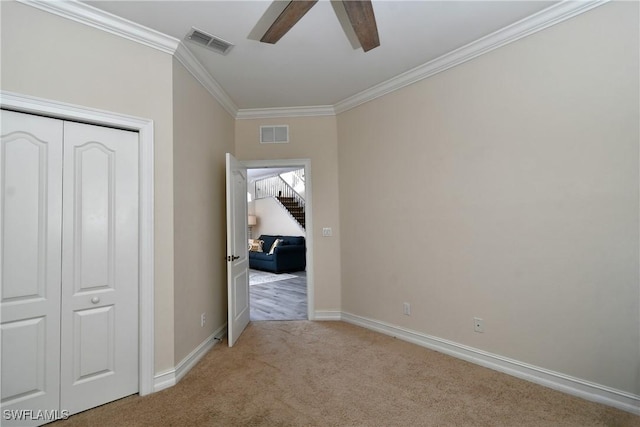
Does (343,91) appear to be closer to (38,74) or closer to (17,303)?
(38,74)

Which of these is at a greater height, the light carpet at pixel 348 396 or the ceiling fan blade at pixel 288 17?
the ceiling fan blade at pixel 288 17

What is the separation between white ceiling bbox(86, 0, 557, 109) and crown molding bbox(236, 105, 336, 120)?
0.40m

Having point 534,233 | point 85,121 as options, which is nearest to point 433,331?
point 534,233

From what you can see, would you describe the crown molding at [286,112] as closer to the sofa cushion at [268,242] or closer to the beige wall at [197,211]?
the beige wall at [197,211]

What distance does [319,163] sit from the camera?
408 cm

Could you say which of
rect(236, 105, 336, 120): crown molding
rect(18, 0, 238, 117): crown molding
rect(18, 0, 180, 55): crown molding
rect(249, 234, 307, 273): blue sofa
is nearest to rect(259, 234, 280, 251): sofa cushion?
rect(249, 234, 307, 273): blue sofa

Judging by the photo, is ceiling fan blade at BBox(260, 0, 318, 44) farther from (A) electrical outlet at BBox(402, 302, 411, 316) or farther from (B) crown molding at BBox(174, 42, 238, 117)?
(A) electrical outlet at BBox(402, 302, 411, 316)

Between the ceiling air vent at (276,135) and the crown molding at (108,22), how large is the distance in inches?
66.7

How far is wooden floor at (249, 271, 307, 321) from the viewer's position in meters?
4.31

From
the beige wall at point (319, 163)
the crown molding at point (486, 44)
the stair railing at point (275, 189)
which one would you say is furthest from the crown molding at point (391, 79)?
the stair railing at point (275, 189)

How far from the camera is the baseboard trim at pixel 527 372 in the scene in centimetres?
205

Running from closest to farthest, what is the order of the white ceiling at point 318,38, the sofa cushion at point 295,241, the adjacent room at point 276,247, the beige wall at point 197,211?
the white ceiling at point 318,38 < the beige wall at point 197,211 < the adjacent room at point 276,247 < the sofa cushion at point 295,241

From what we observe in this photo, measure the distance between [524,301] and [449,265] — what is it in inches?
25.3

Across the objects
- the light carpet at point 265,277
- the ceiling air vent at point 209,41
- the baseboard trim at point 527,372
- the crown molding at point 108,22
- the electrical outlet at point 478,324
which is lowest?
the light carpet at point 265,277
